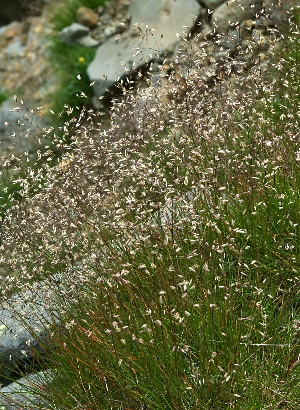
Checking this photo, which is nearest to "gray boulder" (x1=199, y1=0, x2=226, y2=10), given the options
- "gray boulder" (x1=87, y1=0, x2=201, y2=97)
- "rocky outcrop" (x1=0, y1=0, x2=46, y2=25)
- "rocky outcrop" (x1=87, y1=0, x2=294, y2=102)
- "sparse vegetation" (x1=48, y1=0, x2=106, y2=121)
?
"rocky outcrop" (x1=87, y1=0, x2=294, y2=102)

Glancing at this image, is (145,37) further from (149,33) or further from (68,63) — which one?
(68,63)

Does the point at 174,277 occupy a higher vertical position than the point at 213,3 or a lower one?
higher

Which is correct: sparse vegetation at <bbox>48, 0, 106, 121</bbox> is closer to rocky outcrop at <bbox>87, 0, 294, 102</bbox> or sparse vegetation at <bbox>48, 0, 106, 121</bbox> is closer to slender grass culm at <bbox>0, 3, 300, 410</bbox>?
rocky outcrop at <bbox>87, 0, 294, 102</bbox>

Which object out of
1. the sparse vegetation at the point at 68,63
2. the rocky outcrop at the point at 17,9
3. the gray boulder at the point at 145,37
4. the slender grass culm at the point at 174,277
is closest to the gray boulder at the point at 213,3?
the gray boulder at the point at 145,37

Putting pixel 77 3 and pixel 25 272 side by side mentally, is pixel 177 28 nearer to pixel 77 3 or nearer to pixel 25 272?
pixel 77 3

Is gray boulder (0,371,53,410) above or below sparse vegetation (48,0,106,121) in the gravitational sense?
above

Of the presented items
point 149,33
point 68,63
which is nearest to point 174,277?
point 149,33
